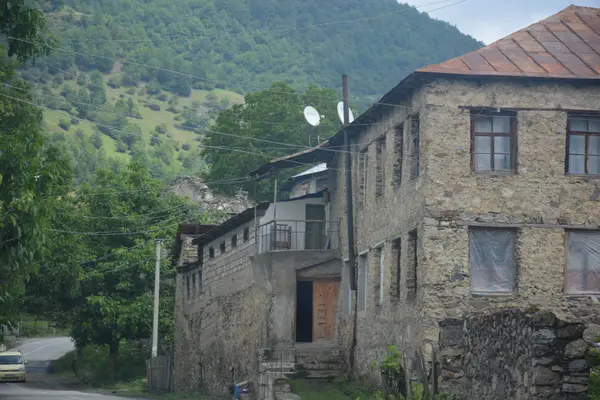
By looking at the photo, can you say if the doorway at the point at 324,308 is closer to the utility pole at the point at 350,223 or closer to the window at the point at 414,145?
the utility pole at the point at 350,223

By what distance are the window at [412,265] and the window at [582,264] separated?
11.4 feet

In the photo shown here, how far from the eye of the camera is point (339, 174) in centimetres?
3622

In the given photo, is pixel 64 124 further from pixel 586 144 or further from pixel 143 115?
pixel 586 144

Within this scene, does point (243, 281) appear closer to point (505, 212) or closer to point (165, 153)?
point (505, 212)

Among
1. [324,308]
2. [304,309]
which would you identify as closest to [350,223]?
[324,308]

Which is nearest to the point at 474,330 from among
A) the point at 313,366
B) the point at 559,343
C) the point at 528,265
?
the point at 559,343

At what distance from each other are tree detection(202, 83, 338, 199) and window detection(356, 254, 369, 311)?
3472cm

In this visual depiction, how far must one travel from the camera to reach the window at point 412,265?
27.9 m

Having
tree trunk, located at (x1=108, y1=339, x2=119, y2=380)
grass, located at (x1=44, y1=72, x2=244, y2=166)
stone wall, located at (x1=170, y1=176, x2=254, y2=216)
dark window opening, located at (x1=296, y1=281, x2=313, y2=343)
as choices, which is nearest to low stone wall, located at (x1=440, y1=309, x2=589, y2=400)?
dark window opening, located at (x1=296, y1=281, x2=313, y2=343)

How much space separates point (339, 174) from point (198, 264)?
40.3 feet

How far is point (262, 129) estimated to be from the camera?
230 feet

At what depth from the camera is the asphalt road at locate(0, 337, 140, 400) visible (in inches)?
1505

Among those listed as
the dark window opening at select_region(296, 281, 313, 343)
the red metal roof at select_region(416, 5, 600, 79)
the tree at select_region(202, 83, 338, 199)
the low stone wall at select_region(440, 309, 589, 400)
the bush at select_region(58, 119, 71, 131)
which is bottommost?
the low stone wall at select_region(440, 309, 589, 400)

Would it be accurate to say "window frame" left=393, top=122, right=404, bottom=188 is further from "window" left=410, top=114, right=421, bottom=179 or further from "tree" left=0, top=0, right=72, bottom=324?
"tree" left=0, top=0, right=72, bottom=324
